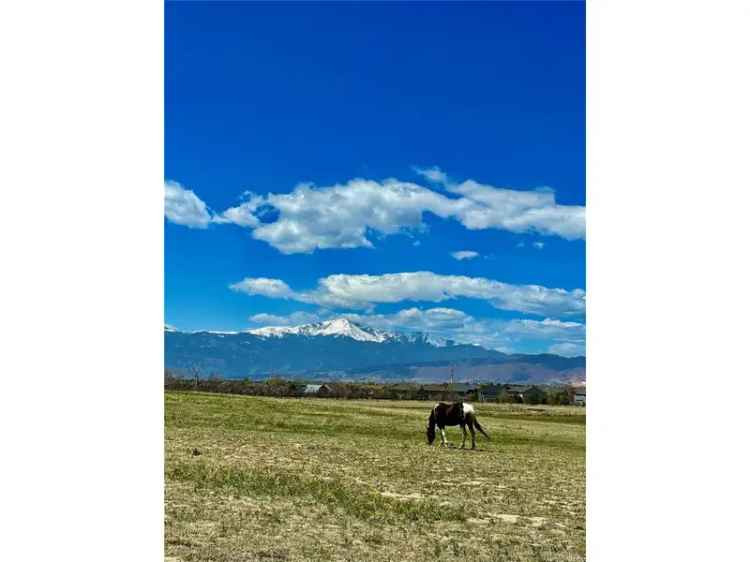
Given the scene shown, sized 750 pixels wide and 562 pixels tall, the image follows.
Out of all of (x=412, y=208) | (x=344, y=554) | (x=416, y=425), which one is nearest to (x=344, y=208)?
(x=412, y=208)

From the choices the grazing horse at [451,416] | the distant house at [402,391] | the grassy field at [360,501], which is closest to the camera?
the grassy field at [360,501]

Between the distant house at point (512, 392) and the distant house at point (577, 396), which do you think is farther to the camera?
the distant house at point (512, 392)

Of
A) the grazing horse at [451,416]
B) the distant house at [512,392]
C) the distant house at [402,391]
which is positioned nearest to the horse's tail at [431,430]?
the grazing horse at [451,416]

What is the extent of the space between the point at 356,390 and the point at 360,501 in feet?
64.2

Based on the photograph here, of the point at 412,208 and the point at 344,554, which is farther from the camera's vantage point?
the point at 412,208

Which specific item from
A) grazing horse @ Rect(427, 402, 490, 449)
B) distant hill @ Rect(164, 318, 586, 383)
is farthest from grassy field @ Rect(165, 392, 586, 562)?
distant hill @ Rect(164, 318, 586, 383)

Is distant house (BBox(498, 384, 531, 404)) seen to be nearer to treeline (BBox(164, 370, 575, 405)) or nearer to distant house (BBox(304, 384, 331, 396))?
treeline (BBox(164, 370, 575, 405))

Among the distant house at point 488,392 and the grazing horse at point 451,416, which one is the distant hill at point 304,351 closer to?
the distant house at point 488,392

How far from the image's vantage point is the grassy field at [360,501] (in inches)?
130
